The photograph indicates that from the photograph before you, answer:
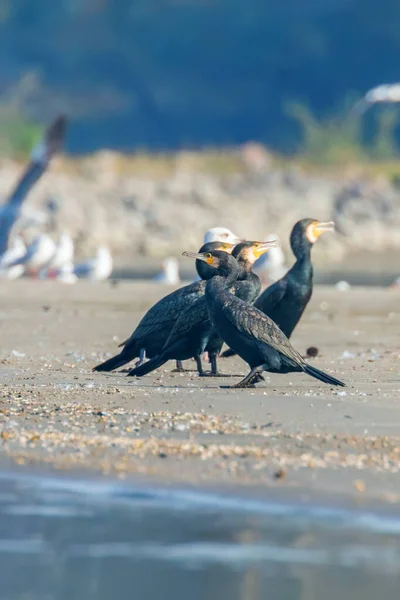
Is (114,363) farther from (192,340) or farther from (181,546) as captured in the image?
(181,546)

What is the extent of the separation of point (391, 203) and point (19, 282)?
16.3m

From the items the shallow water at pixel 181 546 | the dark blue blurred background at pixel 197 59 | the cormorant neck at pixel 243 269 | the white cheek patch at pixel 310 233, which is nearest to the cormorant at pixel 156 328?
the cormorant neck at pixel 243 269

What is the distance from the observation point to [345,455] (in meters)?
6.51

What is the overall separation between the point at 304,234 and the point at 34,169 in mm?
8109

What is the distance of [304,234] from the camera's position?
11.1 m

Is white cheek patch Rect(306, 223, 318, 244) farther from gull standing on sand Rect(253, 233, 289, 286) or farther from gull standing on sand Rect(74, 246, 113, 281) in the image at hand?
gull standing on sand Rect(74, 246, 113, 281)

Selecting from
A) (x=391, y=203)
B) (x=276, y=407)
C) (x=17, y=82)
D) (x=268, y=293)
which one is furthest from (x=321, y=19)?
(x=276, y=407)

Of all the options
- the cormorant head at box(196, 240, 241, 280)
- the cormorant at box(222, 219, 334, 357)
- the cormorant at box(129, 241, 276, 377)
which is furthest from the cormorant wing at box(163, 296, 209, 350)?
the cormorant at box(222, 219, 334, 357)

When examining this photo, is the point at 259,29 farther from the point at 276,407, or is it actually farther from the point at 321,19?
the point at 276,407

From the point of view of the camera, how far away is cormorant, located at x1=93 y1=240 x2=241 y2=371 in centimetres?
945

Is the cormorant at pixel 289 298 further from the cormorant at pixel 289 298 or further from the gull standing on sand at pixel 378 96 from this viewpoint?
the gull standing on sand at pixel 378 96

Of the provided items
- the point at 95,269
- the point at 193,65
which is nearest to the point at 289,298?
the point at 95,269

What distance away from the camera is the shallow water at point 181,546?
4.73 m

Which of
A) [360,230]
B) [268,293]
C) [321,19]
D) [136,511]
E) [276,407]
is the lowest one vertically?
[136,511]
